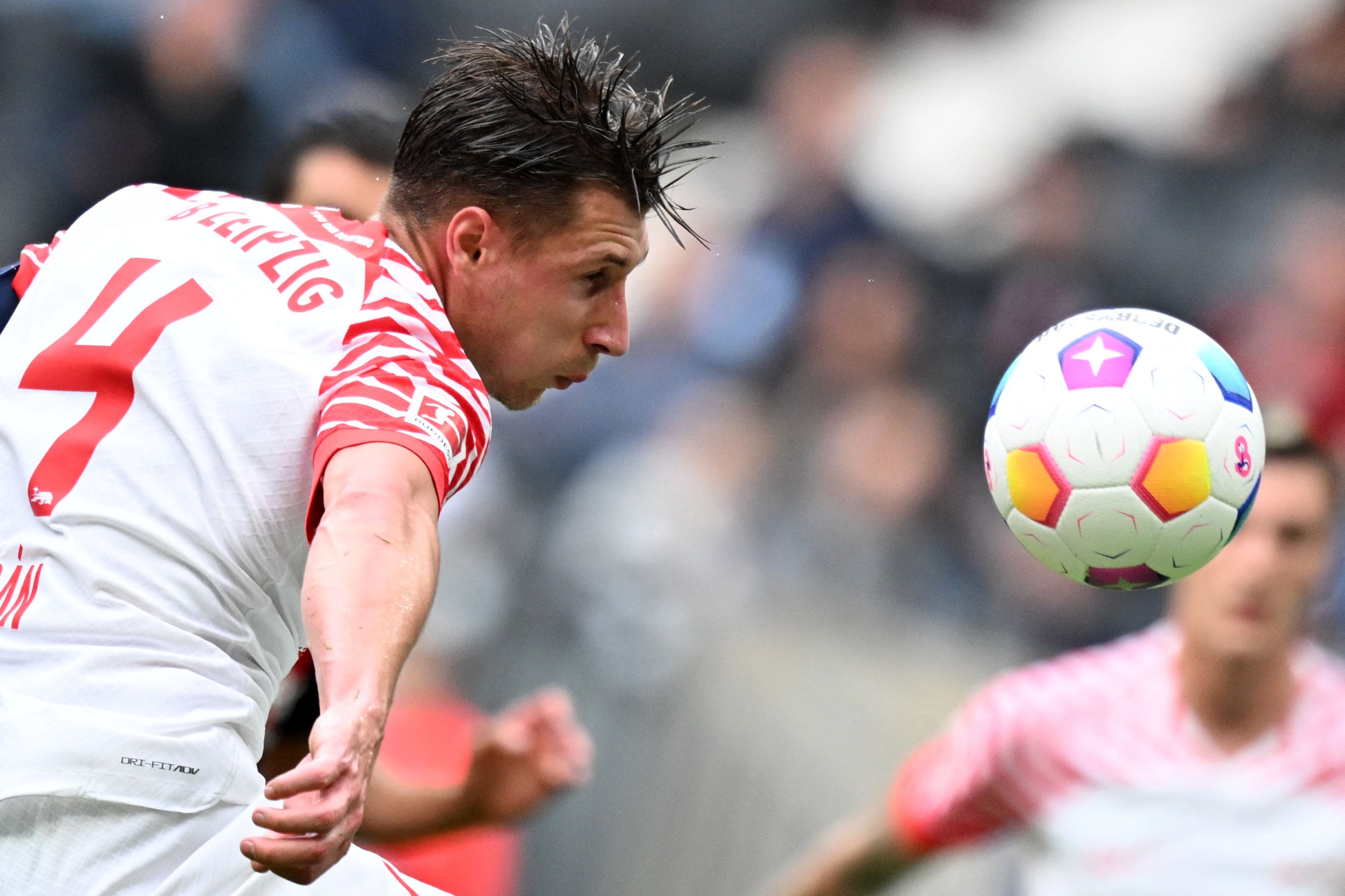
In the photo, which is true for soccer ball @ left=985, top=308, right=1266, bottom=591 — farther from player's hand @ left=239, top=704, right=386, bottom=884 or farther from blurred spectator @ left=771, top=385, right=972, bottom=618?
blurred spectator @ left=771, top=385, right=972, bottom=618

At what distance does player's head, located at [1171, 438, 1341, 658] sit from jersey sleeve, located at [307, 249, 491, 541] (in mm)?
3111

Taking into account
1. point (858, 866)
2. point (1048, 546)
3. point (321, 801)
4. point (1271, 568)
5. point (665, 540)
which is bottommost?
point (321, 801)

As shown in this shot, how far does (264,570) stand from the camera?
2.29 m

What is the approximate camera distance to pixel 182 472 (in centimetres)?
223

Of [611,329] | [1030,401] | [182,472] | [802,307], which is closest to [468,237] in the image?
[611,329]

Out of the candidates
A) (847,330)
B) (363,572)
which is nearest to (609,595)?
(847,330)

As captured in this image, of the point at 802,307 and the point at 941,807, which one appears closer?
the point at 941,807

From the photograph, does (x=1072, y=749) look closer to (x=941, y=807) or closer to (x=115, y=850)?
(x=941, y=807)

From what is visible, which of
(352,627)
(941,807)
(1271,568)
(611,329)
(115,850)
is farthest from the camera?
(941,807)

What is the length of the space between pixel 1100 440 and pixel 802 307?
5648mm

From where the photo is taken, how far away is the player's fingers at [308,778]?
172 cm

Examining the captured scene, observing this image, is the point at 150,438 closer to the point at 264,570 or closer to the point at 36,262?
the point at 264,570

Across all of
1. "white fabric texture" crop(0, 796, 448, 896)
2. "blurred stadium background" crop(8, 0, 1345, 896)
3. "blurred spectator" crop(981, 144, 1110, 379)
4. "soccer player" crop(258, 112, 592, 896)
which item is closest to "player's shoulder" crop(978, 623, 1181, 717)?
"blurred stadium background" crop(8, 0, 1345, 896)

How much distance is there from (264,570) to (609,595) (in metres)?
5.00
